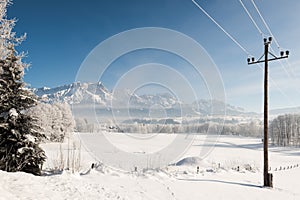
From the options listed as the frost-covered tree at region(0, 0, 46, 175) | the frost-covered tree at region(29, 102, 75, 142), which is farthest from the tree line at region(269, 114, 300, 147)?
the frost-covered tree at region(0, 0, 46, 175)

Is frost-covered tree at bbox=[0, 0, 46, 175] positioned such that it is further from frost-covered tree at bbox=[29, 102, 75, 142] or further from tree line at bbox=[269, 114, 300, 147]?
tree line at bbox=[269, 114, 300, 147]

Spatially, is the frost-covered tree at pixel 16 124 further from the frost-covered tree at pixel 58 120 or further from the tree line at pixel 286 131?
the tree line at pixel 286 131

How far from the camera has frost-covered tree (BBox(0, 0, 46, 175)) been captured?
Result: 8.91 m

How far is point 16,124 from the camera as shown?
9258 mm

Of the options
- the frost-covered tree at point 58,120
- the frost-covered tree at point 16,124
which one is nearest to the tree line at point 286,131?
the frost-covered tree at point 58,120

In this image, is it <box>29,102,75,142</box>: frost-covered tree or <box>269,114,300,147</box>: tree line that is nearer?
<box>29,102,75,142</box>: frost-covered tree

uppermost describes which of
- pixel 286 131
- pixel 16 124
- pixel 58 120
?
pixel 16 124

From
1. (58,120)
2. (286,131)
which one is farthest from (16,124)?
(286,131)

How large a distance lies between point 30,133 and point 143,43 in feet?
53.0

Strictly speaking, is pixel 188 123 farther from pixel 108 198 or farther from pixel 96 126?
pixel 108 198

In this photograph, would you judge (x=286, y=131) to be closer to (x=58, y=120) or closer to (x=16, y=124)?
(x=58, y=120)

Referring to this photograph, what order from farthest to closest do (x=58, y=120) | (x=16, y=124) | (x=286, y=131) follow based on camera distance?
(x=286, y=131) → (x=58, y=120) → (x=16, y=124)

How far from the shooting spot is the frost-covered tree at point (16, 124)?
8.91 m

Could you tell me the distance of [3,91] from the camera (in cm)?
901
